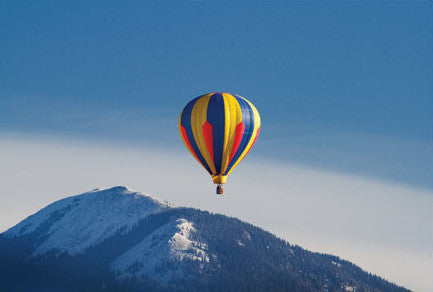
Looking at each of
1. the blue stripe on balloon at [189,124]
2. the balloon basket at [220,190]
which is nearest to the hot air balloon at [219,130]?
the blue stripe on balloon at [189,124]

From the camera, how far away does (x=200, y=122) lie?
13875cm

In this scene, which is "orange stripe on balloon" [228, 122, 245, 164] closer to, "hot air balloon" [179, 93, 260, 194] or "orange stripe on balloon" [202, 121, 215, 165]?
"hot air balloon" [179, 93, 260, 194]

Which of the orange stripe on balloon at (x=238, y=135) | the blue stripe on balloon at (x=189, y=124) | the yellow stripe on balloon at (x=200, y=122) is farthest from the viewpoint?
the orange stripe on balloon at (x=238, y=135)

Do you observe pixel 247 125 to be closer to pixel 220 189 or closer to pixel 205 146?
pixel 205 146

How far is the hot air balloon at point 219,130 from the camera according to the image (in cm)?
13562

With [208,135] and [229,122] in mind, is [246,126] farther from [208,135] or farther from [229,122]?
[208,135]

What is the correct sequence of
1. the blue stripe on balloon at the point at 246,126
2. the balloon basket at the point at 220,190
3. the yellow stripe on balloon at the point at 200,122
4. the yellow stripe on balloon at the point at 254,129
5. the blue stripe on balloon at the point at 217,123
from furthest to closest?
the yellow stripe on balloon at the point at 254,129
the blue stripe on balloon at the point at 246,126
the yellow stripe on balloon at the point at 200,122
the blue stripe on balloon at the point at 217,123
the balloon basket at the point at 220,190

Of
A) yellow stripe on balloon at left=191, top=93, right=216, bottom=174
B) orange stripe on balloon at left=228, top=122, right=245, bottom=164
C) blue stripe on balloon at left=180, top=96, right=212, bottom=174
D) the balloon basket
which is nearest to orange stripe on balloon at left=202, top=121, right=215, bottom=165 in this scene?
yellow stripe on balloon at left=191, top=93, right=216, bottom=174

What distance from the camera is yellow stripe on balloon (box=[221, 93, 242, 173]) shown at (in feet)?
446

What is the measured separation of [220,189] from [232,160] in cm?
1219

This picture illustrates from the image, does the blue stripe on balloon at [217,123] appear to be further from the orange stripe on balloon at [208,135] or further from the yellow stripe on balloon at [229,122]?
the yellow stripe on balloon at [229,122]

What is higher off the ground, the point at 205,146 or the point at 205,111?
the point at 205,111

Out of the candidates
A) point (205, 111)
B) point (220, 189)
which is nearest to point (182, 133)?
point (205, 111)

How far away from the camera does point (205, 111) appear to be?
456 feet
